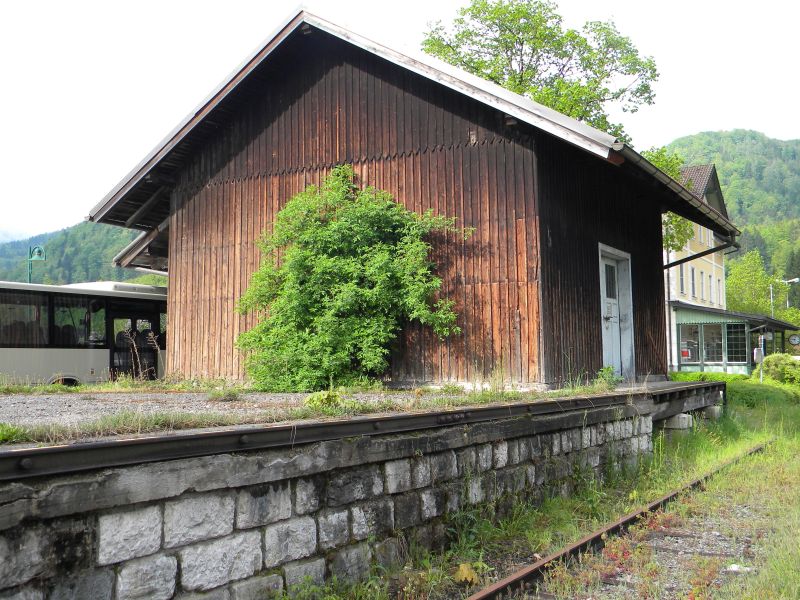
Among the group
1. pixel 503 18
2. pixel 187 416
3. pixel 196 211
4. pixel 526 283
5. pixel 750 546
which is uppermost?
pixel 503 18

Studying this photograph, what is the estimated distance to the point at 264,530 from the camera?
163 inches

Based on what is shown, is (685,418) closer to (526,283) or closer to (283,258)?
(526,283)

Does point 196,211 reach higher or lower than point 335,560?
higher

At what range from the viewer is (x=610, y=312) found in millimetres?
13812

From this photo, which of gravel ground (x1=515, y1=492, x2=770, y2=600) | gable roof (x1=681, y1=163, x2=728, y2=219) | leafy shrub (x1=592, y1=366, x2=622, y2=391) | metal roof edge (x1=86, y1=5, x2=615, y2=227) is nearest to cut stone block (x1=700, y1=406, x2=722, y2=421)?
leafy shrub (x1=592, y1=366, x2=622, y2=391)

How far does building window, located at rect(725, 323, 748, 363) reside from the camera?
115 ft

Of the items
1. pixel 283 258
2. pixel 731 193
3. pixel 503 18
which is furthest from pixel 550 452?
pixel 731 193

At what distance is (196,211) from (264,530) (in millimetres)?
10805

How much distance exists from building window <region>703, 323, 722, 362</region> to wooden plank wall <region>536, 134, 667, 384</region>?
22.1m

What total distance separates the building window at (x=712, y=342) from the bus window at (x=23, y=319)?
29.9 metres

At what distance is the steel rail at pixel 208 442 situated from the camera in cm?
315

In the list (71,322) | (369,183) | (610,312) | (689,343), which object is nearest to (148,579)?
(369,183)

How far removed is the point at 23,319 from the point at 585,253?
1138cm

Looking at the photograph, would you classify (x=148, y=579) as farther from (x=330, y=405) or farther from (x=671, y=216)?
(x=671, y=216)
